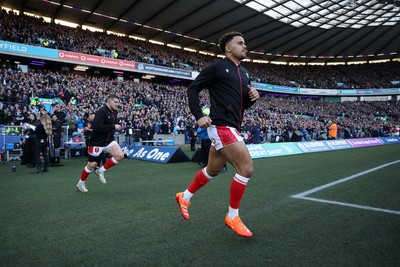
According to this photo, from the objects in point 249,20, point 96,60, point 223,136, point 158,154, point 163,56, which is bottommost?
point 158,154

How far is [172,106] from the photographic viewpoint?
89.8 feet

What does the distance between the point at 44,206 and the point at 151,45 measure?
37893 millimetres

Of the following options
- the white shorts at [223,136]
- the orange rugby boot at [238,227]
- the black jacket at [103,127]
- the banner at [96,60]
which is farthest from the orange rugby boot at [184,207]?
the banner at [96,60]

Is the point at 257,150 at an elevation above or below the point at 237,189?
below

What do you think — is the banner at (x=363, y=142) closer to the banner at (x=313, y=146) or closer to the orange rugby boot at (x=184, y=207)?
the banner at (x=313, y=146)

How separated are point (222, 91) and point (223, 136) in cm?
54

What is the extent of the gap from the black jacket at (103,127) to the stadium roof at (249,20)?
27526mm

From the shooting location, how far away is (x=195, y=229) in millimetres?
3043

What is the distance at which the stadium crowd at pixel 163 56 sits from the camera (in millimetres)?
25980

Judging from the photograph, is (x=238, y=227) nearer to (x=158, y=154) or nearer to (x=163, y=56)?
(x=158, y=154)

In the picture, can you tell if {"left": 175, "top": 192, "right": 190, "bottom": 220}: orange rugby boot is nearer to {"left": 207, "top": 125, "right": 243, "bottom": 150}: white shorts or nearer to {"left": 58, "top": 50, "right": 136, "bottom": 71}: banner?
{"left": 207, "top": 125, "right": 243, "bottom": 150}: white shorts

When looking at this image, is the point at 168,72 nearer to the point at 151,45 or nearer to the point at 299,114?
the point at 151,45

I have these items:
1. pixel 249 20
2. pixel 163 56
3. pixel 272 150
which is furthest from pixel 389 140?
pixel 163 56

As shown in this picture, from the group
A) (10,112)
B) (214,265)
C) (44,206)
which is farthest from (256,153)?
(10,112)
